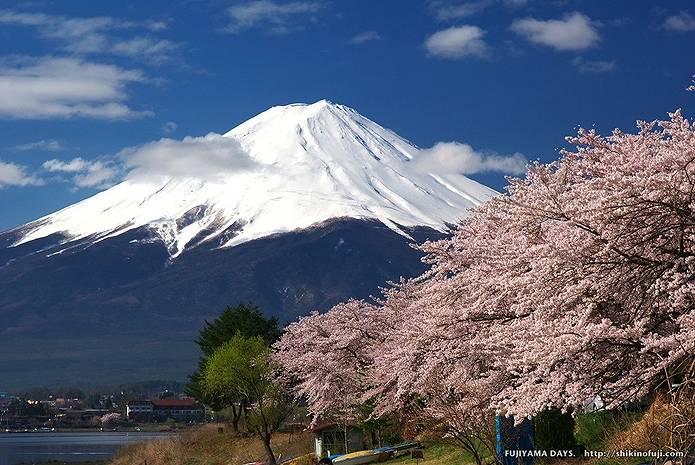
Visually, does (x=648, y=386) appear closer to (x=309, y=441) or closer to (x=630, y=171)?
(x=630, y=171)

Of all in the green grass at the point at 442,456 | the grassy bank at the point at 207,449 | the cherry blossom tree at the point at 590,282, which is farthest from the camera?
the grassy bank at the point at 207,449

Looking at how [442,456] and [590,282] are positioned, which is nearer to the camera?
[590,282]

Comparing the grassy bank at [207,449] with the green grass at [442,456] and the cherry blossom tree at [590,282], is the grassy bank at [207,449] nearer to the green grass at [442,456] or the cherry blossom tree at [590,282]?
the green grass at [442,456]

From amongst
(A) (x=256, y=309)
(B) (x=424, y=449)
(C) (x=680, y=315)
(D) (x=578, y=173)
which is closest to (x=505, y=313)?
(D) (x=578, y=173)

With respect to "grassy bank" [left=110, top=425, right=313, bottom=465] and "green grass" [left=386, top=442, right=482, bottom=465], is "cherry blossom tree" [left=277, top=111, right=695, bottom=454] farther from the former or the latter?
"grassy bank" [left=110, top=425, right=313, bottom=465]

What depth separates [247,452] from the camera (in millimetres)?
64750

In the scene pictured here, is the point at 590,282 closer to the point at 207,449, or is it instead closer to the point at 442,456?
the point at 442,456

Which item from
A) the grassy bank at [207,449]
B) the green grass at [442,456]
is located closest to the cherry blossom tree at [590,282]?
the green grass at [442,456]

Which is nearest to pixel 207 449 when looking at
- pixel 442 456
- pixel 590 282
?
pixel 442 456

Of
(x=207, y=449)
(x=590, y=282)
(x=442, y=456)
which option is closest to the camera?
(x=590, y=282)

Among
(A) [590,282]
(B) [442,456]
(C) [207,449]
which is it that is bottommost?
(B) [442,456]

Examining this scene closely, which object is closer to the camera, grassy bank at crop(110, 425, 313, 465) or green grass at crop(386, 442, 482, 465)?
green grass at crop(386, 442, 482, 465)

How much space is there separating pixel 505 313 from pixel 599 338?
247 inches

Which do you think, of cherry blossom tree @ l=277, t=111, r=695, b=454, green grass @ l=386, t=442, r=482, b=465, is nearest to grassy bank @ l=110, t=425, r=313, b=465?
green grass @ l=386, t=442, r=482, b=465
